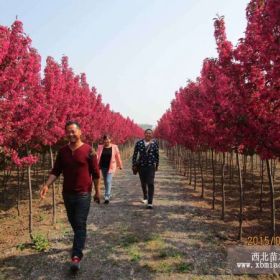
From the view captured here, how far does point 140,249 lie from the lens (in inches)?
308

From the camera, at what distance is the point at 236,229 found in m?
10.0

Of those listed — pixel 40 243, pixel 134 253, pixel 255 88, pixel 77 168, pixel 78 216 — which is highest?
pixel 255 88

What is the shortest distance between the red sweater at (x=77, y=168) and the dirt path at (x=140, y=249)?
1647 mm

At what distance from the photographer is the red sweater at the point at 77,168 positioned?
648 cm

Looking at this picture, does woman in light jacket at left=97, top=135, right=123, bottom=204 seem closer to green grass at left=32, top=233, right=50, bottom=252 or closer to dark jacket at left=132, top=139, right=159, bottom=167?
dark jacket at left=132, top=139, right=159, bottom=167

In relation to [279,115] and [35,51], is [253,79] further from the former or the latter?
[35,51]

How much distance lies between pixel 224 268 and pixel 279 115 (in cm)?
329

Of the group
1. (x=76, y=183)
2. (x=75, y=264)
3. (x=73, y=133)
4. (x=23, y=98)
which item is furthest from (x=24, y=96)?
(x=75, y=264)

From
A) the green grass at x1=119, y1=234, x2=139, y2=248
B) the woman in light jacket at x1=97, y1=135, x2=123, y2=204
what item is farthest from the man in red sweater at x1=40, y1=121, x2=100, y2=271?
the woman in light jacket at x1=97, y1=135, x2=123, y2=204

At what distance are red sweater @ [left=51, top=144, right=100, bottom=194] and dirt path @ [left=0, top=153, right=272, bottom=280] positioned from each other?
165 centimetres

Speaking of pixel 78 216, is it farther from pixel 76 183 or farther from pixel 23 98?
pixel 23 98

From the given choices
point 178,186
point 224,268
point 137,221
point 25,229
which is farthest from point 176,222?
point 178,186

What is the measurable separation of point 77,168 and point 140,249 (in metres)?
2.64

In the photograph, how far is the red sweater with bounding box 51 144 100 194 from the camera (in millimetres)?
6477
